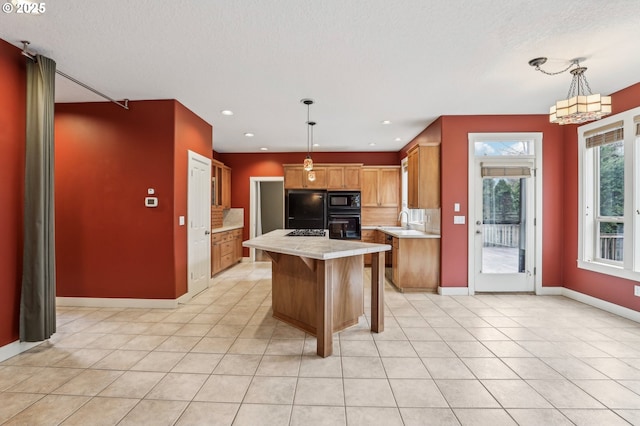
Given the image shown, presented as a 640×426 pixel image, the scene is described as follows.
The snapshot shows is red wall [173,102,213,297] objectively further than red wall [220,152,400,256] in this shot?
No

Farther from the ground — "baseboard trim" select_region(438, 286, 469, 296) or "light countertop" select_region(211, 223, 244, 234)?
"light countertop" select_region(211, 223, 244, 234)

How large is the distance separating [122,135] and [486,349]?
15.8 ft

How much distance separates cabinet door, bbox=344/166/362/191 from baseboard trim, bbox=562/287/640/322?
13.1 ft

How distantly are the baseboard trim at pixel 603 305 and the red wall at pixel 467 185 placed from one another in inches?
8.3

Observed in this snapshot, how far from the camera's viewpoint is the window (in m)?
3.23

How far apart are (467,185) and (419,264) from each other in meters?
1.39

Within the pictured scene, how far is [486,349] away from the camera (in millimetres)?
2580

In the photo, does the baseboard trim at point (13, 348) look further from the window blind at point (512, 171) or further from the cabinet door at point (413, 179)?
the window blind at point (512, 171)

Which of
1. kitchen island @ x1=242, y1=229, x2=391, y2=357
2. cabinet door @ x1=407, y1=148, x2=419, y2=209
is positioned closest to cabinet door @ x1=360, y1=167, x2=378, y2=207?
cabinet door @ x1=407, y1=148, x2=419, y2=209

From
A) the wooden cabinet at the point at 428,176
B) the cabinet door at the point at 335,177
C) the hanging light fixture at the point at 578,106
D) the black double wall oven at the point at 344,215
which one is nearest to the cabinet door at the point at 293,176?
the cabinet door at the point at 335,177

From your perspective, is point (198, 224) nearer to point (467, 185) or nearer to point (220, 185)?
point (220, 185)

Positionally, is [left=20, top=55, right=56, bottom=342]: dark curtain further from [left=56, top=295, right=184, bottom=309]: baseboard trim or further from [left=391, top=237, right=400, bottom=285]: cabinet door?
[left=391, top=237, right=400, bottom=285]: cabinet door

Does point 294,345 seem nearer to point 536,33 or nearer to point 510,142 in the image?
point 536,33

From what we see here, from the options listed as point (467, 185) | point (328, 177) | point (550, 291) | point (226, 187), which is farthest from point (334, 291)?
point (226, 187)
